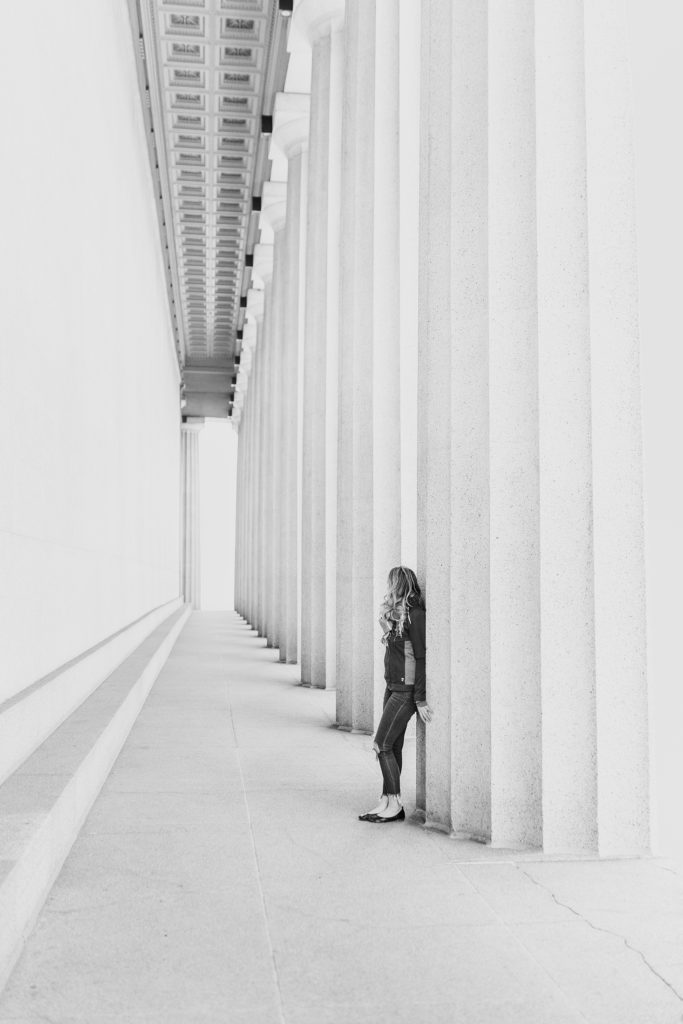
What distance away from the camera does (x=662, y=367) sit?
23.0 feet

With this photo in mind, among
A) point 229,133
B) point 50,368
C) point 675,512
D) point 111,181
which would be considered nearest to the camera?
point 675,512

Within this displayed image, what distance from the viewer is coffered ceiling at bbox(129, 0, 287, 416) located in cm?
2156

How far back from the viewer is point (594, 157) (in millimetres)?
7160

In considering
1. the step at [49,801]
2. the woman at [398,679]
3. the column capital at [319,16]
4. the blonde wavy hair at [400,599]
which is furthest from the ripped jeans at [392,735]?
the column capital at [319,16]

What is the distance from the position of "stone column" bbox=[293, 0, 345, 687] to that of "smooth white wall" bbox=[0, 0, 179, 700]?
313 centimetres

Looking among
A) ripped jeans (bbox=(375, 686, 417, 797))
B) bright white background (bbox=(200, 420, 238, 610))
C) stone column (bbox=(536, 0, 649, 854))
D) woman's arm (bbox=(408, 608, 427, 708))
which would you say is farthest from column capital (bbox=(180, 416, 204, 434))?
stone column (bbox=(536, 0, 649, 854))

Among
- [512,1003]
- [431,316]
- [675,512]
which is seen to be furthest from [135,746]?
[512,1003]

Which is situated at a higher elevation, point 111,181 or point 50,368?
point 111,181

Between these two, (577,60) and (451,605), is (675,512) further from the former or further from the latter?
(577,60)

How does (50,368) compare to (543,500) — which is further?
(50,368)

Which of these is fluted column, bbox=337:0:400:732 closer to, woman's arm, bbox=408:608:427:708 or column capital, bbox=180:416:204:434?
woman's arm, bbox=408:608:427:708

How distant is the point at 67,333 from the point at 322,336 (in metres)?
5.78

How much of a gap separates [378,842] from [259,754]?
11.5 ft

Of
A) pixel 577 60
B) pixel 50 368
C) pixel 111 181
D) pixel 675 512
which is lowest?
pixel 675 512
